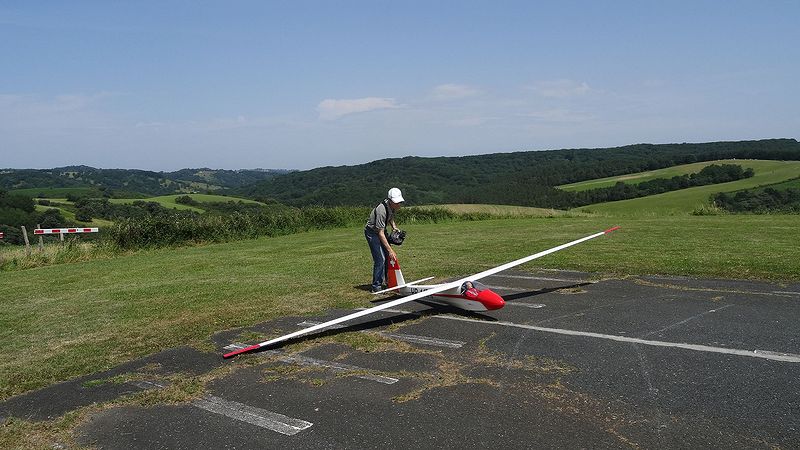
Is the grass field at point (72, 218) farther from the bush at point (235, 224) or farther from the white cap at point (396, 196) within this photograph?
the white cap at point (396, 196)

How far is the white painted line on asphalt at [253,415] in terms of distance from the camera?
18.4 ft

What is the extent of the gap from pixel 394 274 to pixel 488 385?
5018mm

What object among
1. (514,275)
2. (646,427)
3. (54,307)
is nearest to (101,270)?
(54,307)

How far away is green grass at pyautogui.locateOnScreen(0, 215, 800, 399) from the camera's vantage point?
360 inches

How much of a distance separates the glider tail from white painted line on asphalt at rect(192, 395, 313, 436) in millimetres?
5231

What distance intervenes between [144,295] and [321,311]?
559 cm

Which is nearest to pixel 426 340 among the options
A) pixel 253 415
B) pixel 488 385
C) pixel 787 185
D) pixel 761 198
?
pixel 488 385

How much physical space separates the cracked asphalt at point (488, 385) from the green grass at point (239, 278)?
4.09ft

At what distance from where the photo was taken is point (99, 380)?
729cm

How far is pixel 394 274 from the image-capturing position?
11.2 m

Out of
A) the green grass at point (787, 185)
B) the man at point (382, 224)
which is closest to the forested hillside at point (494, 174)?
the green grass at point (787, 185)

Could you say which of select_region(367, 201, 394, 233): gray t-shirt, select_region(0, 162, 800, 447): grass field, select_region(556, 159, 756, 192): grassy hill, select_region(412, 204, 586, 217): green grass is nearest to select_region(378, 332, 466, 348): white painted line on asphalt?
select_region(0, 162, 800, 447): grass field

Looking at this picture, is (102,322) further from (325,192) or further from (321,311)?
(325,192)

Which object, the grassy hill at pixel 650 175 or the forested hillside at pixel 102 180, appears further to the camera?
the forested hillside at pixel 102 180
